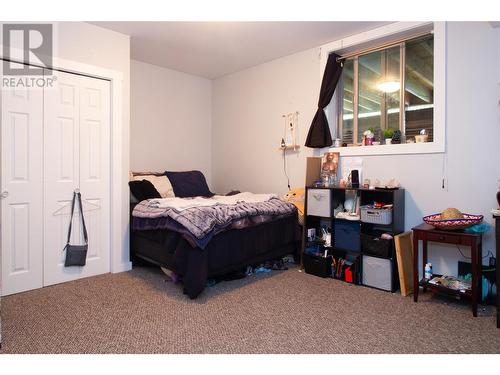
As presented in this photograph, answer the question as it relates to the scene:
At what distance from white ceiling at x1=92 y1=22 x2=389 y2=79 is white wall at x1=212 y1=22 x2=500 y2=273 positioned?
289mm

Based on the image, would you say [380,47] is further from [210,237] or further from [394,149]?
[210,237]

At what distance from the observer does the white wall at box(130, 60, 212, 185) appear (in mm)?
4262

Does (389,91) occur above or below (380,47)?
below

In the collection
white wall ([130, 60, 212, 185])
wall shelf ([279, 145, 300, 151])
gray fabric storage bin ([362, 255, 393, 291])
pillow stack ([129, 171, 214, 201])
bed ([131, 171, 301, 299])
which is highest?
white wall ([130, 60, 212, 185])

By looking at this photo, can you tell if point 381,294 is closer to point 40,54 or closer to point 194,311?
point 194,311

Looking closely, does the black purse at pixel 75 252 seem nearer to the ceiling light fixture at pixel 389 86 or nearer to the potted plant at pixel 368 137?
the potted plant at pixel 368 137

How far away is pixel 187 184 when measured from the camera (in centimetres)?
410

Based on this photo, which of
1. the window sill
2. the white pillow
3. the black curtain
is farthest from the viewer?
the white pillow

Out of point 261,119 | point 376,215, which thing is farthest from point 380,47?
point 376,215

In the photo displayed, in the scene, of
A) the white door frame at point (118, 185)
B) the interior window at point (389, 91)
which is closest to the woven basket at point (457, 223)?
the interior window at point (389, 91)

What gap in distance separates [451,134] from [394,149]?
49 centimetres

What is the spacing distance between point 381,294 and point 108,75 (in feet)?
10.9

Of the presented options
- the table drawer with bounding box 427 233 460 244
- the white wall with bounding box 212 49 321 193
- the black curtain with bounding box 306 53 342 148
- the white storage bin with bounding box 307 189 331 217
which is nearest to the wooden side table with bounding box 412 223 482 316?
the table drawer with bounding box 427 233 460 244

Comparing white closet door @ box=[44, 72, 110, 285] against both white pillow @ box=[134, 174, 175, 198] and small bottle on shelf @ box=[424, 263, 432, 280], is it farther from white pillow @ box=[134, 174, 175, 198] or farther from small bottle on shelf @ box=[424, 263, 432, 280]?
small bottle on shelf @ box=[424, 263, 432, 280]
